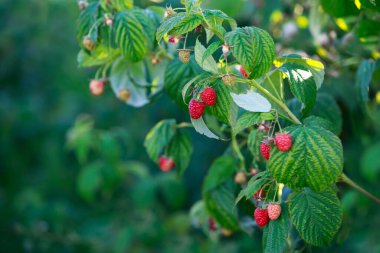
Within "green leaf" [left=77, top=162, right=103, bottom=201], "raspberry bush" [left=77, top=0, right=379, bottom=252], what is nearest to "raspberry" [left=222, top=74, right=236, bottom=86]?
"raspberry bush" [left=77, top=0, right=379, bottom=252]

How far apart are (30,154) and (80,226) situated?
2.79 feet

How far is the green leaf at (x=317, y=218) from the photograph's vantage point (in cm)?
97

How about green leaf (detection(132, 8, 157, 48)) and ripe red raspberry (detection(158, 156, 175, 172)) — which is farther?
ripe red raspberry (detection(158, 156, 175, 172))

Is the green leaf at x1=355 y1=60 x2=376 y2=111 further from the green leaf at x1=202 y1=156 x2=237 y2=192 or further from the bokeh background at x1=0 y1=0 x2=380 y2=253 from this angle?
the green leaf at x1=202 y1=156 x2=237 y2=192

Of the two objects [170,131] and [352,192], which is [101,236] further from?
[170,131]

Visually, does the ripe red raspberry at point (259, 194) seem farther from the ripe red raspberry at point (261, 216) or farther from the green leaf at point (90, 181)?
the green leaf at point (90, 181)

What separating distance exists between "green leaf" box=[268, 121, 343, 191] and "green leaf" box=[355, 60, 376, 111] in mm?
358

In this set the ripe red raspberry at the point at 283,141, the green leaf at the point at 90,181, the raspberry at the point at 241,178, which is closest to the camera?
the ripe red raspberry at the point at 283,141

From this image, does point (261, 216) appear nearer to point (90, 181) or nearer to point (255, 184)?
point (255, 184)

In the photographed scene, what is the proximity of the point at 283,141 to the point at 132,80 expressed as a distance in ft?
1.69

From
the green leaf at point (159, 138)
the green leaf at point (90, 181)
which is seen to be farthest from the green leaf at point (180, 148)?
the green leaf at point (90, 181)

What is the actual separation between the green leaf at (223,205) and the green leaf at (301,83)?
35 centimetres

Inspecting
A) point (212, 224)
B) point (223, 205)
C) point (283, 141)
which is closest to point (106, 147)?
point (212, 224)

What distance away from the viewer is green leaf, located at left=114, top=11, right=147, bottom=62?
115 centimetres
